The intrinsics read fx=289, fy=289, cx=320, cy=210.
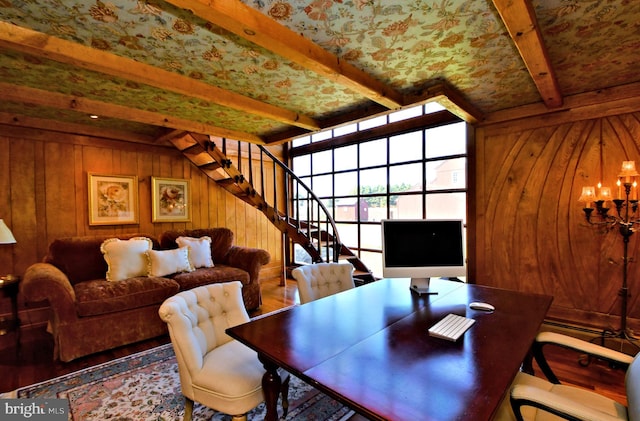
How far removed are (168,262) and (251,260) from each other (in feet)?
3.23

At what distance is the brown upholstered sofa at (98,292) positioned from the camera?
98.6 inches

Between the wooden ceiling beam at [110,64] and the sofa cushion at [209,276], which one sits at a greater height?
the wooden ceiling beam at [110,64]

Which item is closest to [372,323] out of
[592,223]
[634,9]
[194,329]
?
[194,329]

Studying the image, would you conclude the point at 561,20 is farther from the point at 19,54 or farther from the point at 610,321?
the point at 19,54

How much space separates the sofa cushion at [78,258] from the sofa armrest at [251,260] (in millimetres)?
1471

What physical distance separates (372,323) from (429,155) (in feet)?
10.2

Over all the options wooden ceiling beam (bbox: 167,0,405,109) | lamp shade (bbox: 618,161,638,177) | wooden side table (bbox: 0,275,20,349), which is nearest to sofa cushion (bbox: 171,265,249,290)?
wooden side table (bbox: 0,275,20,349)

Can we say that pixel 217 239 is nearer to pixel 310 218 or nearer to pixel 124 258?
pixel 124 258

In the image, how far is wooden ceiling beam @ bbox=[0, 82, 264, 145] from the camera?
242 cm

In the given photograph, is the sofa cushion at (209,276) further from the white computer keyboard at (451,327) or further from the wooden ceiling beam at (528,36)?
the wooden ceiling beam at (528,36)

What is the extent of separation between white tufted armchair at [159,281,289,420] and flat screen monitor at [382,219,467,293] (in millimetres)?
1007

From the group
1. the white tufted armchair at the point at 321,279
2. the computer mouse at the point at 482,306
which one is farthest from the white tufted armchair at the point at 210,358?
the computer mouse at the point at 482,306

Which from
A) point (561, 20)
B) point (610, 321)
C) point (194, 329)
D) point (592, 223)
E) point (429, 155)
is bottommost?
point (610, 321)

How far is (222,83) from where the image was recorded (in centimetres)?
256
